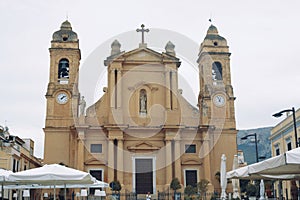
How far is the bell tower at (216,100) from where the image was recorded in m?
31.2

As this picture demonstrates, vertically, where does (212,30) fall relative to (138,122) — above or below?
above

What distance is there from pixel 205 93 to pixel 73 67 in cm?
980

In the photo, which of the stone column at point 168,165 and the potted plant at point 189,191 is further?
the stone column at point 168,165

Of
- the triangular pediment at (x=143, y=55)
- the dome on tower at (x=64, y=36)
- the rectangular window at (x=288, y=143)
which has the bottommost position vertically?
the rectangular window at (x=288, y=143)

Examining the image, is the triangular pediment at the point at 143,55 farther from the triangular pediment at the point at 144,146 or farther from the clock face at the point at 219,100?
the triangular pediment at the point at 144,146

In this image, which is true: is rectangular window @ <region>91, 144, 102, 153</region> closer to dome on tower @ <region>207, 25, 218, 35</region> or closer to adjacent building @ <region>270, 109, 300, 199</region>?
adjacent building @ <region>270, 109, 300, 199</region>

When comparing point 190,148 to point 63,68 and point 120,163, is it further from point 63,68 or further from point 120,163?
point 63,68

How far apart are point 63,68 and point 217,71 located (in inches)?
450

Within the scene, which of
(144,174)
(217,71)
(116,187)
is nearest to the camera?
(116,187)

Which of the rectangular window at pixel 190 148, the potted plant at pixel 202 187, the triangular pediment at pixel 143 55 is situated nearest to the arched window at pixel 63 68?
the triangular pediment at pixel 143 55

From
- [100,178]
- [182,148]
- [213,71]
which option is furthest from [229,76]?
[100,178]

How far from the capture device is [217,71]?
33500mm

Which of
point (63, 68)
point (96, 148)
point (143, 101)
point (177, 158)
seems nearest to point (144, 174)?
point (177, 158)

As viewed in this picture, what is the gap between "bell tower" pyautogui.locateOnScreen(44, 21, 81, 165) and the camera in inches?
1182
